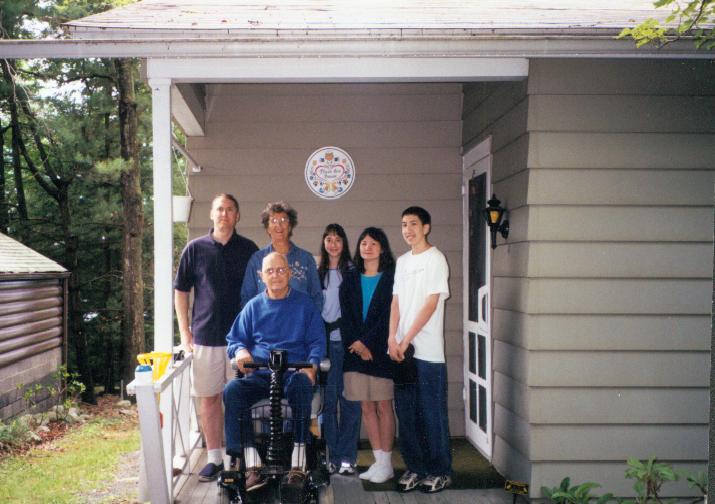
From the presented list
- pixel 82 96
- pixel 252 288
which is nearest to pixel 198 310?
pixel 252 288

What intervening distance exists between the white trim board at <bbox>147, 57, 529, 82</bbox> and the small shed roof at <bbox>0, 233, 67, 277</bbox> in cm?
594

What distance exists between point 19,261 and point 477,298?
7.10 m

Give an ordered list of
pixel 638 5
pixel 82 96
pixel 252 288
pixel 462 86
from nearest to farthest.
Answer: pixel 252 288, pixel 638 5, pixel 462 86, pixel 82 96

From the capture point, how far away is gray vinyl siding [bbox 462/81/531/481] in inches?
136

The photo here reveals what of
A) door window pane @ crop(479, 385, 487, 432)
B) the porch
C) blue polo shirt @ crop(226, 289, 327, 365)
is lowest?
the porch

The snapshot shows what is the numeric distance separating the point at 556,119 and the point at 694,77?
83 cm

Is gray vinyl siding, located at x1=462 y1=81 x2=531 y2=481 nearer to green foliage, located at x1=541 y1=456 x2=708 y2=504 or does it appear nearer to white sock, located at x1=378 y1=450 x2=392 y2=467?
green foliage, located at x1=541 y1=456 x2=708 y2=504

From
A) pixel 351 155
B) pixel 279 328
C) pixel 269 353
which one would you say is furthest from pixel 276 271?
pixel 351 155

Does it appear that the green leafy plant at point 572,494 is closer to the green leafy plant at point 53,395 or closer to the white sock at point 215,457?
the white sock at point 215,457

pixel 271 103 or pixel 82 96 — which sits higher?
pixel 82 96

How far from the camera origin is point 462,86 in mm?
4949

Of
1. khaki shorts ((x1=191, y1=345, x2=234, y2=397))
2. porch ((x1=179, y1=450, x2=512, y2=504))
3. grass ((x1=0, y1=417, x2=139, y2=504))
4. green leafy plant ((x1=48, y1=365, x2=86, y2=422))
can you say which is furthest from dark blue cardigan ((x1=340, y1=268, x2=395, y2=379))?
green leafy plant ((x1=48, y1=365, x2=86, y2=422))

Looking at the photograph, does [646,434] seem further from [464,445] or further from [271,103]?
[271,103]

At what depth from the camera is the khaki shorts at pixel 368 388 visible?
12.0ft
